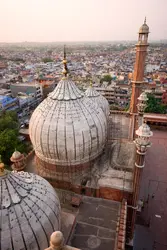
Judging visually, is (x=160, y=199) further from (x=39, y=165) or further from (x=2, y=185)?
(x=2, y=185)

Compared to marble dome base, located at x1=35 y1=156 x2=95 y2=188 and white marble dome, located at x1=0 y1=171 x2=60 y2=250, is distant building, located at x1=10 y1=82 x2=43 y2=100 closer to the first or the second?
marble dome base, located at x1=35 y1=156 x2=95 y2=188

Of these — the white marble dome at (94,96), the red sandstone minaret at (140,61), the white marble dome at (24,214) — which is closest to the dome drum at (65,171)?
the white marble dome at (24,214)

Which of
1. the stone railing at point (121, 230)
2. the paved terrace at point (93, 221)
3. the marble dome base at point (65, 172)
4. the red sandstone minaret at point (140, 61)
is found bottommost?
the paved terrace at point (93, 221)

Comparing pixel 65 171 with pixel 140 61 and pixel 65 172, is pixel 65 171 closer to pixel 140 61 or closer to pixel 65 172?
pixel 65 172

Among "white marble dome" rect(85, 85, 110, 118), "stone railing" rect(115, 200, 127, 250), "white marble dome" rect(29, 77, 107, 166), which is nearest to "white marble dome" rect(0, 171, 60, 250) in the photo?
"stone railing" rect(115, 200, 127, 250)

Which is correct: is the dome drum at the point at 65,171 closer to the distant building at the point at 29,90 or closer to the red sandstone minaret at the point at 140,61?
the red sandstone minaret at the point at 140,61

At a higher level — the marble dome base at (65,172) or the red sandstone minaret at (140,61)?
the red sandstone minaret at (140,61)
